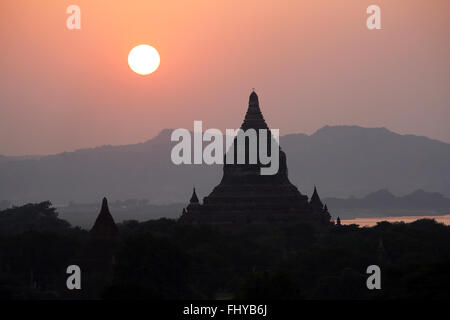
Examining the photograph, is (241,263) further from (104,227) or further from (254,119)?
(254,119)

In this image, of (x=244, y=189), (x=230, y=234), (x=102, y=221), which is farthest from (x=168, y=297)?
(x=244, y=189)

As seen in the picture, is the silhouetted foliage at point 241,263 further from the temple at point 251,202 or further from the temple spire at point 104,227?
the temple at point 251,202

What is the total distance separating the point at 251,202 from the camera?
7111 inches

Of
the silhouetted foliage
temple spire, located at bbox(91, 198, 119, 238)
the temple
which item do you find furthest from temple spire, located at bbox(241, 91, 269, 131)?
temple spire, located at bbox(91, 198, 119, 238)

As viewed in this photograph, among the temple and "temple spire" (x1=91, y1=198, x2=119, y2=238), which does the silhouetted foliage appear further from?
the temple

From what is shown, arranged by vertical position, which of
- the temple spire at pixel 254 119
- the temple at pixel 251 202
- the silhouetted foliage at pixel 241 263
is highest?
the temple spire at pixel 254 119

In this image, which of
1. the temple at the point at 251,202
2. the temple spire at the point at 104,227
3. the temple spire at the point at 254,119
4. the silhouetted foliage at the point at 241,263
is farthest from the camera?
the temple spire at the point at 254,119

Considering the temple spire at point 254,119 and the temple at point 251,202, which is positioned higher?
the temple spire at point 254,119

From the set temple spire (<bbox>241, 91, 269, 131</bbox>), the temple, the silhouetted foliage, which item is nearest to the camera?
the silhouetted foliage

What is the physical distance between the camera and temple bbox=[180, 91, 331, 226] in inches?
7106

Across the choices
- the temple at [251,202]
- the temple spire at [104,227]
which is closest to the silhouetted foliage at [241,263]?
the temple spire at [104,227]

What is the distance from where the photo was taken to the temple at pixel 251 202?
180 m
